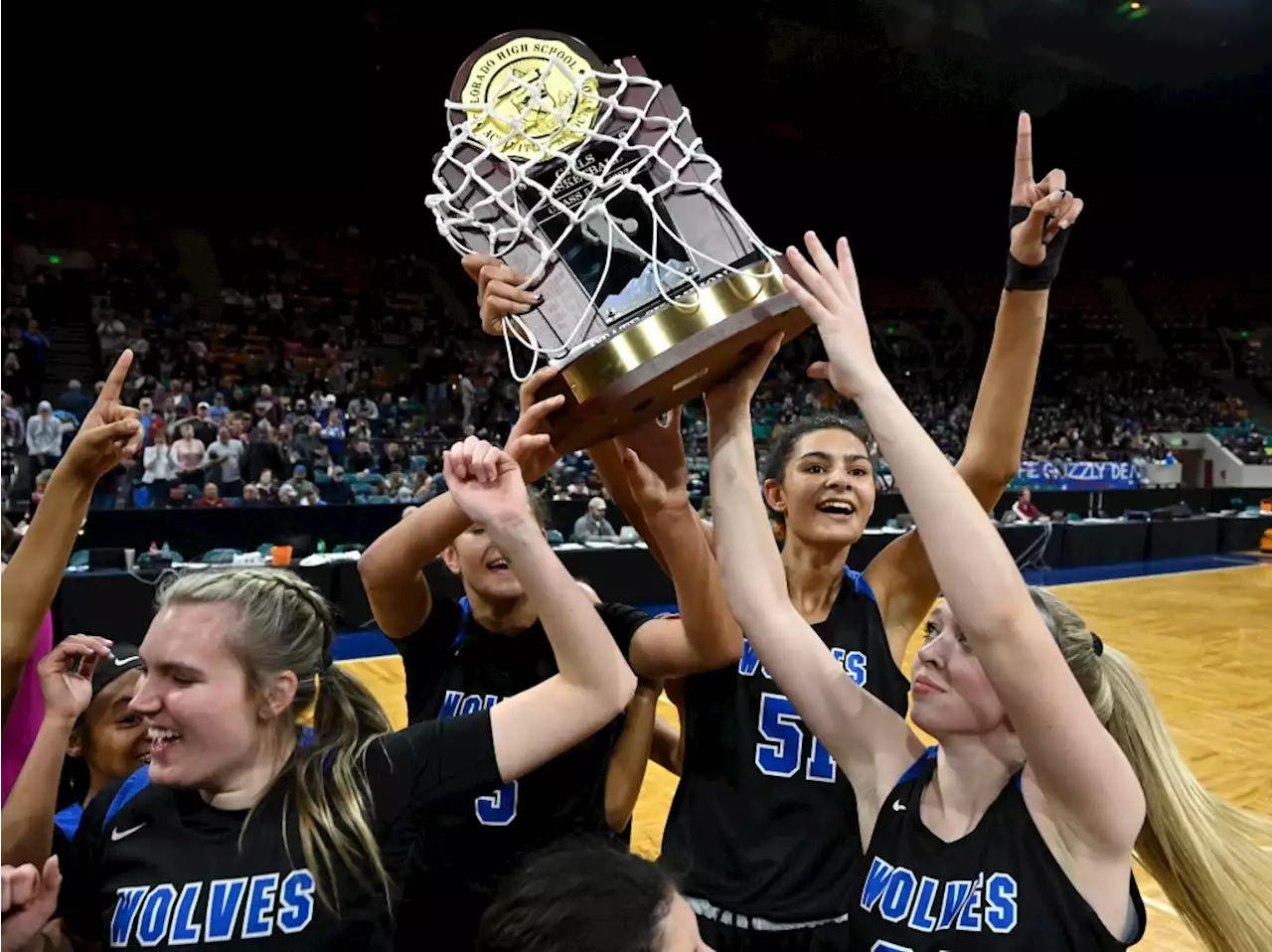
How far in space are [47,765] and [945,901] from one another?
1363 mm

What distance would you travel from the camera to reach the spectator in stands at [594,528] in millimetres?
8938

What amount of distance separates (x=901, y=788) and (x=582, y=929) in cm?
55

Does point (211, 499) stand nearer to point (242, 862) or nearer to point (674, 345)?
point (242, 862)

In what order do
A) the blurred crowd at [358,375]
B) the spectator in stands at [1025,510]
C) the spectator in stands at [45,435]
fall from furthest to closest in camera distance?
1. the spectator in stands at [1025,510]
2. the blurred crowd at [358,375]
3. the spectator in stands at [45,435]

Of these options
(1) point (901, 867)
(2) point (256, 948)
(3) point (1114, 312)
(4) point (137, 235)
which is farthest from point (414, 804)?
(3) point (1114, 312)

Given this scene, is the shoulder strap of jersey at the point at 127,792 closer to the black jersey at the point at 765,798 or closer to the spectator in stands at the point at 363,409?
the black jersey at the point at 765,798

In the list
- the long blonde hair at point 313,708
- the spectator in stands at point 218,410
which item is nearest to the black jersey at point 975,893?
the long blonde hair at point 313,708

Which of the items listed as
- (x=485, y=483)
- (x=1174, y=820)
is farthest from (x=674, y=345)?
(x=1174, y=820)

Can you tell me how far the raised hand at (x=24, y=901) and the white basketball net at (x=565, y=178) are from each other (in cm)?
93

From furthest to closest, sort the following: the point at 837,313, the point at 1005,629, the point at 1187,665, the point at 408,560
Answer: the point at 1187,665
the point at 408,560
the point at 837,313
the point at 1005,629

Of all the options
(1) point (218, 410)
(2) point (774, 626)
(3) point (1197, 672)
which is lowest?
(3) point (1197, 672)

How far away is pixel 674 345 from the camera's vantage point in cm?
122

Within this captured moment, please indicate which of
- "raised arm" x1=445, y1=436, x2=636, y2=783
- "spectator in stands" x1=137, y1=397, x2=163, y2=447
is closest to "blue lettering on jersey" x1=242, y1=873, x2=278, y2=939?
"raised arm" x1=445, y1=436, x2=636, y2=783

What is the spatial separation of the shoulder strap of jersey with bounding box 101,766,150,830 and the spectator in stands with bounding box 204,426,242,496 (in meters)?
8.69
